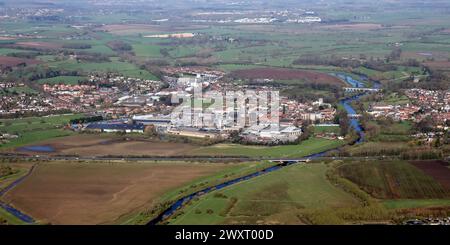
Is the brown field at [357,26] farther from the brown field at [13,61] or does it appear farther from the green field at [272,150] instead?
the green field at [272,150]

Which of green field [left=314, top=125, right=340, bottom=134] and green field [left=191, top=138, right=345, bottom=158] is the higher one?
green field [left=191, top=138, right=345, bottom=158]

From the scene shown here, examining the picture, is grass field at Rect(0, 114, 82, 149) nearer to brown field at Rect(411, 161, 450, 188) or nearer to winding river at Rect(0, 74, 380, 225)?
winding river at Rect(0, 74, 380, 225)

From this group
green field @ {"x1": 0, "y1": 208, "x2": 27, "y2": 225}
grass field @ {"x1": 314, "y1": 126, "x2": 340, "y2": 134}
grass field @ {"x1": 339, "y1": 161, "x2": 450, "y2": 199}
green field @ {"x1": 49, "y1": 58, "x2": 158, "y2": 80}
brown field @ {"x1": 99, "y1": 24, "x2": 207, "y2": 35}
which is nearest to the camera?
green field @ {"x1": 0, "y1": 208, "x2": 27, "y2": 225}

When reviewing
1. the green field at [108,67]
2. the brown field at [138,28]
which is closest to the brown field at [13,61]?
the green field at [108,67]

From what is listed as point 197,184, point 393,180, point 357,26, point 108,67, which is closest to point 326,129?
point 393,180

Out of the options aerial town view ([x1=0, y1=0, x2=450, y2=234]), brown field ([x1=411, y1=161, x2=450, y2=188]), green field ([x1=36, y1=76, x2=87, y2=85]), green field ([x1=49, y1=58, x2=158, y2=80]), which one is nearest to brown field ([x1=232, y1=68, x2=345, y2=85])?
aerial town view ([x1=0, y1=0, x2=450, y2=234])
